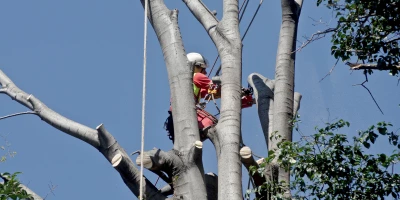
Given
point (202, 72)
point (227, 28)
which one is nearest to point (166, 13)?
point (227, 28)

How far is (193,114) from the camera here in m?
11.9

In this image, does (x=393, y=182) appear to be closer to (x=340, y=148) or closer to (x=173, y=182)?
(x=340, y=148)

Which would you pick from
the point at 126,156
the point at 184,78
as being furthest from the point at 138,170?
the point at 184,78

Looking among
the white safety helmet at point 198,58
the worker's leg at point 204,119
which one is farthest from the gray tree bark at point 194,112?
the white safety helmet at point 198,58

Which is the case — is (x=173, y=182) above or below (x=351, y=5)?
below

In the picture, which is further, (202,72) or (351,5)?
(202,72)

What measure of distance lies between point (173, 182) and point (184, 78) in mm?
1016

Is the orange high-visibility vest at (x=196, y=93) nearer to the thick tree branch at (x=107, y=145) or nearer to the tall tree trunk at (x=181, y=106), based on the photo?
the tall tree trunk at (x=181, y=106)

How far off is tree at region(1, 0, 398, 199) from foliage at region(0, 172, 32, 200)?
0.89m

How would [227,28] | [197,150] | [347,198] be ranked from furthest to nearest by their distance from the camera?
[227,28], [197,150], [347,198]

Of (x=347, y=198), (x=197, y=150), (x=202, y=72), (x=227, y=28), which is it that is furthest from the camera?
(x=202, y=72)

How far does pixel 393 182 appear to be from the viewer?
11.0 meters

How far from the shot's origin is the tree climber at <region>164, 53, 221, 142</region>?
41.9 feet

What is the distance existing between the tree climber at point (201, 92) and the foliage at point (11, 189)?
2001 millimetres
